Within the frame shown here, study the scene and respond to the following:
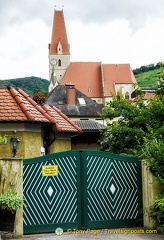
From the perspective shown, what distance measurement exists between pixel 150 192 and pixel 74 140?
26.2 metres

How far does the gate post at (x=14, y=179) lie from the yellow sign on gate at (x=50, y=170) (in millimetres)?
563

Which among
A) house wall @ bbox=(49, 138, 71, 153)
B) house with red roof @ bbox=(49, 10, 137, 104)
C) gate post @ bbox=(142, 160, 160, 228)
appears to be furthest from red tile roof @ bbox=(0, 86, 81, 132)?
house with red roof @ bbox=(49, 10, 137, 104)

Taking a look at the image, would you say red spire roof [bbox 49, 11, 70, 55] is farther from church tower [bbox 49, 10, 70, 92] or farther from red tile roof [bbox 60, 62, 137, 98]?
red tile roof [bbox 60, 62, 137, 98]

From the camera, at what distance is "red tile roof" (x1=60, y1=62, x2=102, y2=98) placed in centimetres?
9094

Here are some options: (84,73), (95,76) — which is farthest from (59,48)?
(95,76)

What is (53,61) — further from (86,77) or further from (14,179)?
(14,179)

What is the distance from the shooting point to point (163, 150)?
9789 mm

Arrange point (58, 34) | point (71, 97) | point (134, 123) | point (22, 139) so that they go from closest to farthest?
point (22, 139) → point (134, 123) → point (71, 97) → point (58, 34)

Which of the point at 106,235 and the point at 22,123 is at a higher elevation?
the point at 22,123

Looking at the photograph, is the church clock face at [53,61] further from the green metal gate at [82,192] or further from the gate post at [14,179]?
the gate post at [14,179]

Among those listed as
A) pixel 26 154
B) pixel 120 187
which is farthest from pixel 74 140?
pixel 120 187

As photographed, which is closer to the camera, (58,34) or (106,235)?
(106,235)

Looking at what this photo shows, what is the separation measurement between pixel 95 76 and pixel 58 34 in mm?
13567

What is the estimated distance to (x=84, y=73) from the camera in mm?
93000
